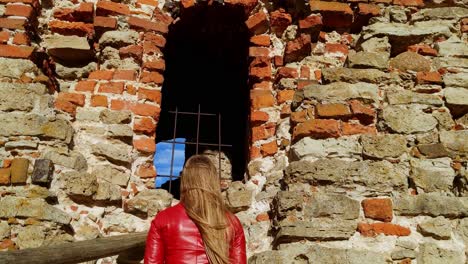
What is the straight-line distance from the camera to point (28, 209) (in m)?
2.74

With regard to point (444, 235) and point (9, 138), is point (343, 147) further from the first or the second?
point (9, 138)

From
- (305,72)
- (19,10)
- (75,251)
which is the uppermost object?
(19,10)

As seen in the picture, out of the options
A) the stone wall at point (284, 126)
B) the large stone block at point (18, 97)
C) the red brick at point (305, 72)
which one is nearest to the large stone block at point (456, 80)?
the stone wall at point (284, 126)

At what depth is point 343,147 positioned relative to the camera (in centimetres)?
297

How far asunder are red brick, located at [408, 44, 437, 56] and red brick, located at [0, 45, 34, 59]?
2.58 meters

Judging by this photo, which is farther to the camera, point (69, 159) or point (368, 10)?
point (368, 10)

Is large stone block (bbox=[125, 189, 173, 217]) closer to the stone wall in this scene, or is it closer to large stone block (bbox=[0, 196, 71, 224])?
the stone wall

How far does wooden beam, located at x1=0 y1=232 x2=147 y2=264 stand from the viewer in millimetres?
1795

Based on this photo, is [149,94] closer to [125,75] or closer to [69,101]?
[125,75]

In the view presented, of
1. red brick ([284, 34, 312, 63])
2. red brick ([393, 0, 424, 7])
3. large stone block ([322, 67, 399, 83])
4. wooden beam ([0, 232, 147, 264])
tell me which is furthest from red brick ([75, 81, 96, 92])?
red brick ([393, 0, 424, 7])

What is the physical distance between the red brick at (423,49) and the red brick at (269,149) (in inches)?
45.4

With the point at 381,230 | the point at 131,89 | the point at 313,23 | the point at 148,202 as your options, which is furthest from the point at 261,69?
the point at 381,230

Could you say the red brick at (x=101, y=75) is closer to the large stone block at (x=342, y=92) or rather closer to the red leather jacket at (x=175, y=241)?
the large stone block at (x=342, y=92)

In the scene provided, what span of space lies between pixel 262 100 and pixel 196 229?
1.59 metres
